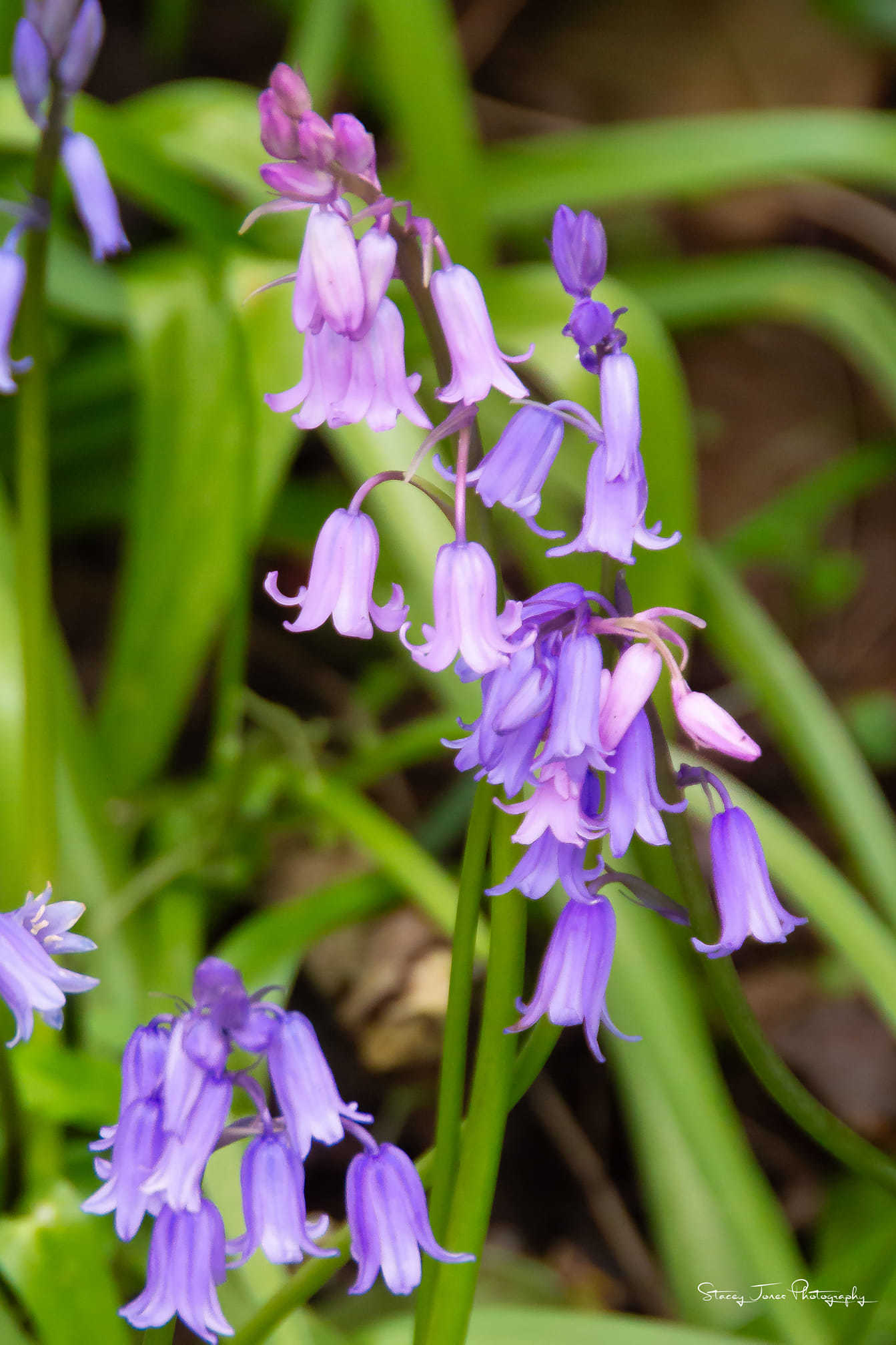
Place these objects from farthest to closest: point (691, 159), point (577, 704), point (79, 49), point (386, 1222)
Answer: point (691, 159)
point (79, 49)
point (386, 1222)
point (577, 704)

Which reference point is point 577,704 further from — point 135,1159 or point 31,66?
point 31,66

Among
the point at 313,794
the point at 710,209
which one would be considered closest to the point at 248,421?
the point at 313,794

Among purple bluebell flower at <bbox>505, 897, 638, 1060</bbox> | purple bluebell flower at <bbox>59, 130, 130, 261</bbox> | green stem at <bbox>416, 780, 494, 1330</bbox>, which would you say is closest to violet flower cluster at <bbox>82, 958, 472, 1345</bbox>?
green stem at <bbox>416, 780, 494, 1330</bbox>

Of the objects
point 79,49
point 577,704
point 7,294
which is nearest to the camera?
point 577,704

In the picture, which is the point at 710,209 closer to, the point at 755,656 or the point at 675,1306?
the point at 755,656

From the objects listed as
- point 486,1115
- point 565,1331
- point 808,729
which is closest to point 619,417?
point 486,1115

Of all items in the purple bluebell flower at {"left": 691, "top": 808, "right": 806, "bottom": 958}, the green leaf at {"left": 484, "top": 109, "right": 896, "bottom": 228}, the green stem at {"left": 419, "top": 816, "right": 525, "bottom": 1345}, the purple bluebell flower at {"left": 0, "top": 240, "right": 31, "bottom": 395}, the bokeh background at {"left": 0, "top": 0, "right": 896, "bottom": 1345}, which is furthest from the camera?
the green leaf at {"left": 484, "top": 109, "right": 896, "bottom": 228}

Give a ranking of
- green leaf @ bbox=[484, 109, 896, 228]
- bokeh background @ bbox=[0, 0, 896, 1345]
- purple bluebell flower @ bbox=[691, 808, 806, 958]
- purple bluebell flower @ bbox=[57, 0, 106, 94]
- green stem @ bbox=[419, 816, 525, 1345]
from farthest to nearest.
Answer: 1. green leaf @ bbox=[484, 109, 896, 228]
2. bokeh background @ bbox=[0, 0, 896, 1345]
3. purple bluebell flower @ bbox=[57, 0, 106, 94]
4. green stem @ bbox=[419, 816, 525, 1345]
5. purple bluebell flower @ bbox=[691, 808, 806, 958]

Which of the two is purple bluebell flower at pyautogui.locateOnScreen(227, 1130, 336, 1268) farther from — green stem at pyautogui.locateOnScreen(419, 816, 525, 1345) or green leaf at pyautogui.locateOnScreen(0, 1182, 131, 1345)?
green leaf at pyautogui.locateOnScreen(0, 1182, 131, 1345)
